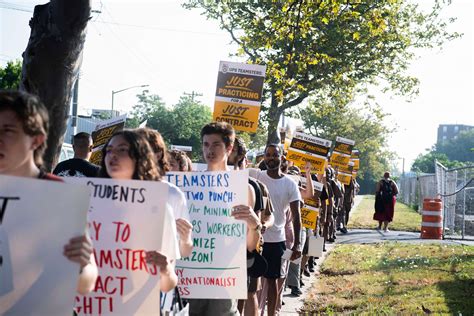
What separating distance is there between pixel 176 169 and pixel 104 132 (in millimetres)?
5244

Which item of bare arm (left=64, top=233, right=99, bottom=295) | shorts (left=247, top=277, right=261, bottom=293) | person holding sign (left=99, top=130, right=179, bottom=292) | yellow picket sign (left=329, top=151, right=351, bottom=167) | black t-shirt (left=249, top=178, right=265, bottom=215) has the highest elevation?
yellow picket sign (left=329, top=151, right=351, bottom=167)

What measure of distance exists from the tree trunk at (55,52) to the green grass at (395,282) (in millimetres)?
5143

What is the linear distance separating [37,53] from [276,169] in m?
3.31

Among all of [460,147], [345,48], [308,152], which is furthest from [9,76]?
[460,147]

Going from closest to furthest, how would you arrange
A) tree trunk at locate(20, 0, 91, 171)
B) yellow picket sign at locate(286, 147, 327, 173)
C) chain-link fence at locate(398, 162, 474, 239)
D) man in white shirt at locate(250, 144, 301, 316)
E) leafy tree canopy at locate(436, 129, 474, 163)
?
1. tree trunk at locate(20, 0, 91, 171)
2. man in white shirt at locate(250, 144, 301, 316)
3. yellow picket sign at locate(286, 147, 327, 173)
4. chain-link fence at locate(398, 162, 474, 239)
5. leafy tree canopy at locate(436, 129, 474, 163)

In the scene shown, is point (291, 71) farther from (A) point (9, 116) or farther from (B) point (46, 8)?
(A) point (9, 116)

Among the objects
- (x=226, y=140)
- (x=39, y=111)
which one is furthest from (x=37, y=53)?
(x=39, y=111)

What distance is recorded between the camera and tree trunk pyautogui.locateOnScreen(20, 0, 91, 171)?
19.4 feet

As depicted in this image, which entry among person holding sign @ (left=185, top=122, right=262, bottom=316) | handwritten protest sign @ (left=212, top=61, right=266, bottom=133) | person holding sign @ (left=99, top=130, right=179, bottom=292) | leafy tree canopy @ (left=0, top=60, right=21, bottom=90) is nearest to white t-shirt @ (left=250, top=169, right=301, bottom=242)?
handwritten protest sign @ (left=212, top=61, right=266, bottom=133)

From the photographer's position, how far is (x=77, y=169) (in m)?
7.65

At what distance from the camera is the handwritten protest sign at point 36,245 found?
3.22 m

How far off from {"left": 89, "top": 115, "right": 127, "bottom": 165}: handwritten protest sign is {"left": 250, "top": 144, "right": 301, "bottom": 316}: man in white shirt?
3.59 meters

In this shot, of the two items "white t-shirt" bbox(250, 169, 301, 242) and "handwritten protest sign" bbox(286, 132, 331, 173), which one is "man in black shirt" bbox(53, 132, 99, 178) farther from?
"handwritten protest sign" bbox(286, 132, 331, 173)

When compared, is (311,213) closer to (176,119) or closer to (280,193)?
(280,193)
